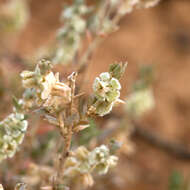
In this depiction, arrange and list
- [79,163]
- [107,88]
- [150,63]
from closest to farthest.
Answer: [107,88] → [79,163] → [150,63]

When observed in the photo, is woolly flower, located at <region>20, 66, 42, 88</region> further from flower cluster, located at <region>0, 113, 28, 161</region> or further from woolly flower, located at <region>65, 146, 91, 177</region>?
woolly flower, located at <region>65, 146, 91, 177</region>

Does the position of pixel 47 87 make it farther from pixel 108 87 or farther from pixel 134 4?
pixel 134 4

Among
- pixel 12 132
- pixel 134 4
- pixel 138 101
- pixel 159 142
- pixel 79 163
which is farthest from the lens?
pixel 159 142

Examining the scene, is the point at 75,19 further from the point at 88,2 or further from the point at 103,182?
the point at 88,2

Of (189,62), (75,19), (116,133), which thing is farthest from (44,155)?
(189,62)

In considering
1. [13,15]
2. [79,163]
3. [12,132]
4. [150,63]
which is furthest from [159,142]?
[12,132]

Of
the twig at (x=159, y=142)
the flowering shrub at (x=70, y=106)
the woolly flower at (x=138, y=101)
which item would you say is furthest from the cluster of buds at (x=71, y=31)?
the twig at (x=159, y=142)

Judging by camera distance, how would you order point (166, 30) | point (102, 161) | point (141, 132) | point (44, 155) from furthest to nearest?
point (166, 30) < point (141, 132) < point (44, 155) < point (102, 161)

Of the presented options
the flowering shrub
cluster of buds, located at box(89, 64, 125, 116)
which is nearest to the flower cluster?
the flowering shrub
